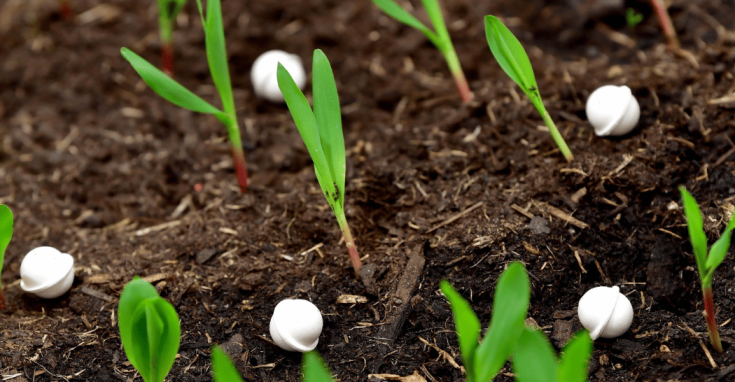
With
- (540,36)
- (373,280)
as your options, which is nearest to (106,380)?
(373,280)

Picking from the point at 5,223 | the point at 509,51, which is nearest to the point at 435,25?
the point at 509,51

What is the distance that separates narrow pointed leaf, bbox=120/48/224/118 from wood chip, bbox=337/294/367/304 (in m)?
0.51

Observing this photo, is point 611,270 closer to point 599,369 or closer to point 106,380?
point 599,369

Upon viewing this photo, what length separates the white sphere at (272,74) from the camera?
6.34 ft

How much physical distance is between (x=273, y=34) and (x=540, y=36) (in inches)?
36.7

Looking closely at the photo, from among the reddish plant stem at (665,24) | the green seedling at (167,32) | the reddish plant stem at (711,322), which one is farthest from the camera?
the green seedling at (167,32)

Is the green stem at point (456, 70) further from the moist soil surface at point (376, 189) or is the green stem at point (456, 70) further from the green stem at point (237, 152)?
the green stem at point (237, 152)

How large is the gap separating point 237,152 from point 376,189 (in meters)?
0.36

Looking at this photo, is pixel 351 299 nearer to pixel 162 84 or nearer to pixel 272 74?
pixel 162 84

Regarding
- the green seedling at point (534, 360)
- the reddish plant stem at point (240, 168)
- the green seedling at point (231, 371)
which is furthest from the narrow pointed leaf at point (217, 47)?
the green seedling at point (534, 360)

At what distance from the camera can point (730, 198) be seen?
1352 mm

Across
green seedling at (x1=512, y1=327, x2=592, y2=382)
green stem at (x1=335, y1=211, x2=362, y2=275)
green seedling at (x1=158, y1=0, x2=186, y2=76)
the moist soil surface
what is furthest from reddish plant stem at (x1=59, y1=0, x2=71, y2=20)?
green seedling at (x1=512, y1=327, x2=592, y2=382)

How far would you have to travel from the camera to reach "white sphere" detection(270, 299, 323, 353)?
117 cm

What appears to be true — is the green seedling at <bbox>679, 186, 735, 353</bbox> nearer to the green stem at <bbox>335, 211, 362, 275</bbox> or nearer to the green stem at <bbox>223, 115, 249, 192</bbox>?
the green stem at <bbox>335, 211, 362, 275</bbox>
